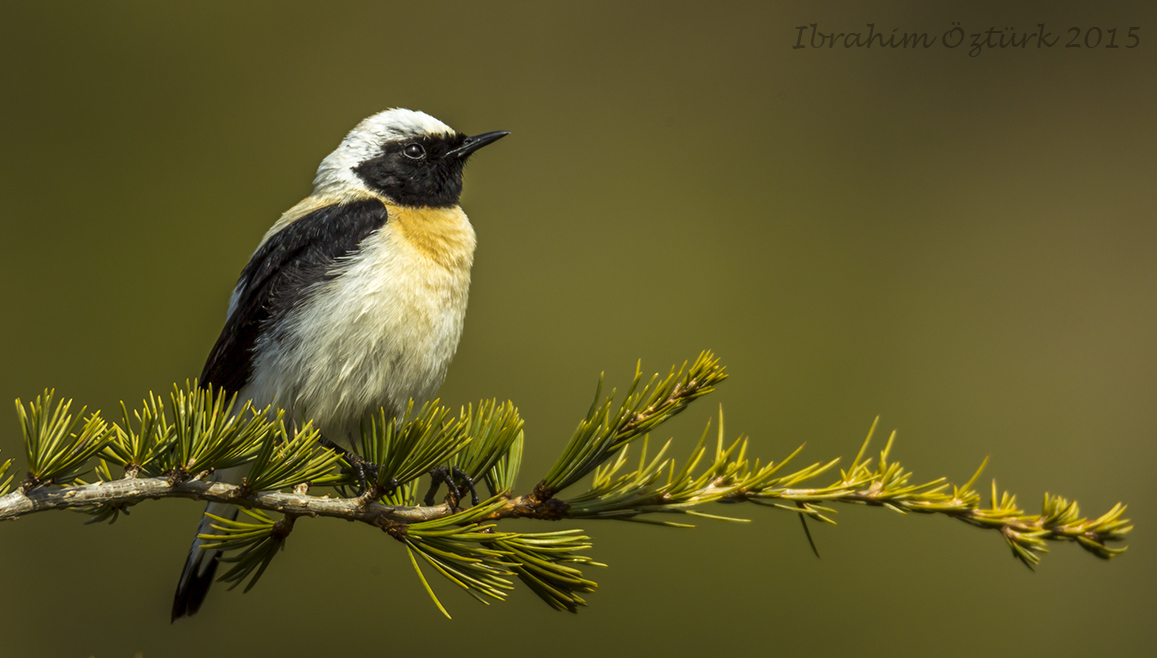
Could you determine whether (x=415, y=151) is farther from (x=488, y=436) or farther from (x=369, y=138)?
(x=488, y=436)

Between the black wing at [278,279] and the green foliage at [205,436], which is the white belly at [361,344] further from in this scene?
the green foliage at [205,436]

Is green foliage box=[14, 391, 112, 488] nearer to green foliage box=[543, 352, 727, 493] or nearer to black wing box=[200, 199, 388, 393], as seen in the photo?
green foliage box=[543, 352, 727, 493]

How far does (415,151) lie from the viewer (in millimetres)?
3000

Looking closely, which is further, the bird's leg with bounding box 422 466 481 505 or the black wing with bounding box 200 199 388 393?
the black wing with bounding box 200 199 388 393

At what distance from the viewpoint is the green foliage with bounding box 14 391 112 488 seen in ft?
4.05

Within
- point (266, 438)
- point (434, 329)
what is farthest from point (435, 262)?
point (266, 438)

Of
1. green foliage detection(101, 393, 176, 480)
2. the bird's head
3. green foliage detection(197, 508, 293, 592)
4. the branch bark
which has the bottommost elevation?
green foliage detection(197, 508, 293, 592)

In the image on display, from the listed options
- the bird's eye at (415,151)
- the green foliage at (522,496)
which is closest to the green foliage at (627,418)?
the green foliage at (522,496)

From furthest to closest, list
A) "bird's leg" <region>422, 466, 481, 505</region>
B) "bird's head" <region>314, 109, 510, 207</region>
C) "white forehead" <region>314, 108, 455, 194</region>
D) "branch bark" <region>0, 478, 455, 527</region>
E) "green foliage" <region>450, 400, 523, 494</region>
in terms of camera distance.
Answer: "white forehead" <region>314, 108, 455, 194</region> → "bird's head" <region>314, 109, 510, 207</region> → "bird's leg" <region>422, 466, 481, 505</region> → "green foliage" <region>450, 400, 523, 494</region> → "branch bark" <region>0, 478, 455, 527</region>

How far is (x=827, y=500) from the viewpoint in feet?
4.51

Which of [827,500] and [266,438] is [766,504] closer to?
[827,500]

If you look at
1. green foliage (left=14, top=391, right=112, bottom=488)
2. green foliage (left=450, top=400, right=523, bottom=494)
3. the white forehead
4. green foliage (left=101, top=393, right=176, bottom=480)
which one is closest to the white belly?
green foliage (left=450, top=400, right=523, bottom=494)

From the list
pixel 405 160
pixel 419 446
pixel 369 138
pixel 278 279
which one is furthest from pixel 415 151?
pixel 419 446

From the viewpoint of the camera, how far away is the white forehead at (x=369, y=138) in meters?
3.03
